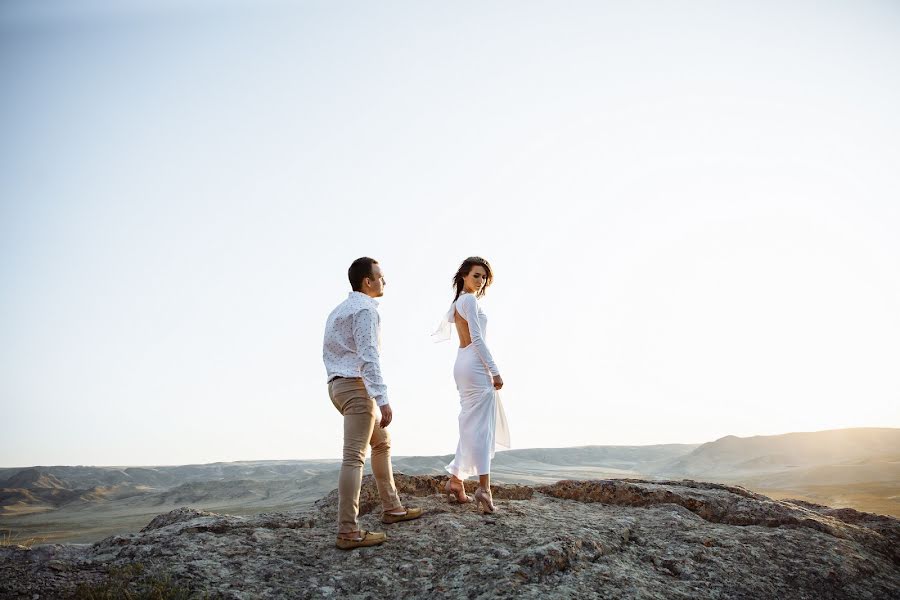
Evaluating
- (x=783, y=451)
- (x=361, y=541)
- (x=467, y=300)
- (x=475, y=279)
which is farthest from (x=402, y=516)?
(x=783, y=451)

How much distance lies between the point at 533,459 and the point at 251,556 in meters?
61.6

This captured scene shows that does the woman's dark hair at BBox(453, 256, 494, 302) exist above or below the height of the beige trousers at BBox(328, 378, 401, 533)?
above

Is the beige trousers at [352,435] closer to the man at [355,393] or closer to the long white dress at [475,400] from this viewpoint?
the man at [355,393]

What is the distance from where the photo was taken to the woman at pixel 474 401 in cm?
515

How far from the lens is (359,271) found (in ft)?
14.3

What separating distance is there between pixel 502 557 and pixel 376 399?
1.37 metres

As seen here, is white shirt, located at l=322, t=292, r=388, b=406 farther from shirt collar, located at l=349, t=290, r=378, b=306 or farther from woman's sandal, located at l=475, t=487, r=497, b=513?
woman's sandal, located at l=475, t=487, r=497, b=513

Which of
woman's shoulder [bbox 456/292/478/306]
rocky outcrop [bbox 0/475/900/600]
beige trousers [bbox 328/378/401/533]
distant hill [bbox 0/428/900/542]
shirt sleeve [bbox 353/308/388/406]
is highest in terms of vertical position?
woman's shoulder [bbox 456/292/478/306]

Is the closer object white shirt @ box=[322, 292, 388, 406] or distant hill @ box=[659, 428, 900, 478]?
white shirt @ box=[322, 292, 388, 406]

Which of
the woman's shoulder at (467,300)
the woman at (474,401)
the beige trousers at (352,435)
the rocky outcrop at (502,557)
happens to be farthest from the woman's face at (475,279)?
the rocky outcrop at (502,557)

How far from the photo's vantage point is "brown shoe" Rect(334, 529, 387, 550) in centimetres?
400

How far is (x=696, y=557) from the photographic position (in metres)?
3.99

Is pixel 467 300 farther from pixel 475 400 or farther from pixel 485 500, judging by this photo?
→ pixel 485 500

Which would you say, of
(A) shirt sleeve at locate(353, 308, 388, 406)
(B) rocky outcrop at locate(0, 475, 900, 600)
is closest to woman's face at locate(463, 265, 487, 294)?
(A) shirt sleeve at locate(353, 308, 388, 406)
